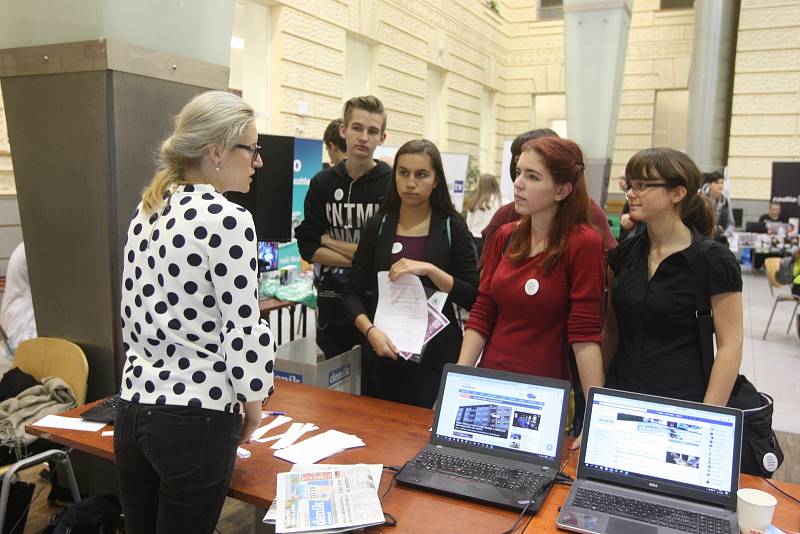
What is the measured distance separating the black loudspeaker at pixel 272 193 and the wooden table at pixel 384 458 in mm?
878

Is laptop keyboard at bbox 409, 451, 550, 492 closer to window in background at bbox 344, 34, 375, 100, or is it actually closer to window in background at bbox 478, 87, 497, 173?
window in background at bbox 344, 34, 375, 100

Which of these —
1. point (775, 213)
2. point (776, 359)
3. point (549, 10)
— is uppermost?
point (549, 10)

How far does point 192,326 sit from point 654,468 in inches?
43.6

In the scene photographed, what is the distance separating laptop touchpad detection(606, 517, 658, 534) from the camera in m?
1.38

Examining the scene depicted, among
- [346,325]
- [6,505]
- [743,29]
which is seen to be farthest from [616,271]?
[743,29]

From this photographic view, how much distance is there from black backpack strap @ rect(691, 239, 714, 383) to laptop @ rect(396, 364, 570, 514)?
421 mm

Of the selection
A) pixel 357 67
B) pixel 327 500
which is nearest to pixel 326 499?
pixel 327 500

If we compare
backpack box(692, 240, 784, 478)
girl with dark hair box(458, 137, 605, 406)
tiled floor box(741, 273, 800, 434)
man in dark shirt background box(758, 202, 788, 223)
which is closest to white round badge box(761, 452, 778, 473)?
backpack box(692, 240, 784, 478)

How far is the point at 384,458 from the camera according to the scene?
1.75m

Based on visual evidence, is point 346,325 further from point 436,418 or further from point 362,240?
point 436,418

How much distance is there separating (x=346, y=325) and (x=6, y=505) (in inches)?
52.5

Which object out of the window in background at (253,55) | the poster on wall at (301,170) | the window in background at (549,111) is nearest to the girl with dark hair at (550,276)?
the poster on wall at (301,170)

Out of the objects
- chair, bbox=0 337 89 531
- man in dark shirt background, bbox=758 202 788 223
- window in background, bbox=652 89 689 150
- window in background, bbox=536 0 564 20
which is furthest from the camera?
window in background, bbox=536 0 564 20

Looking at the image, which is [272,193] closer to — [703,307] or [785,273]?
[703,307]
